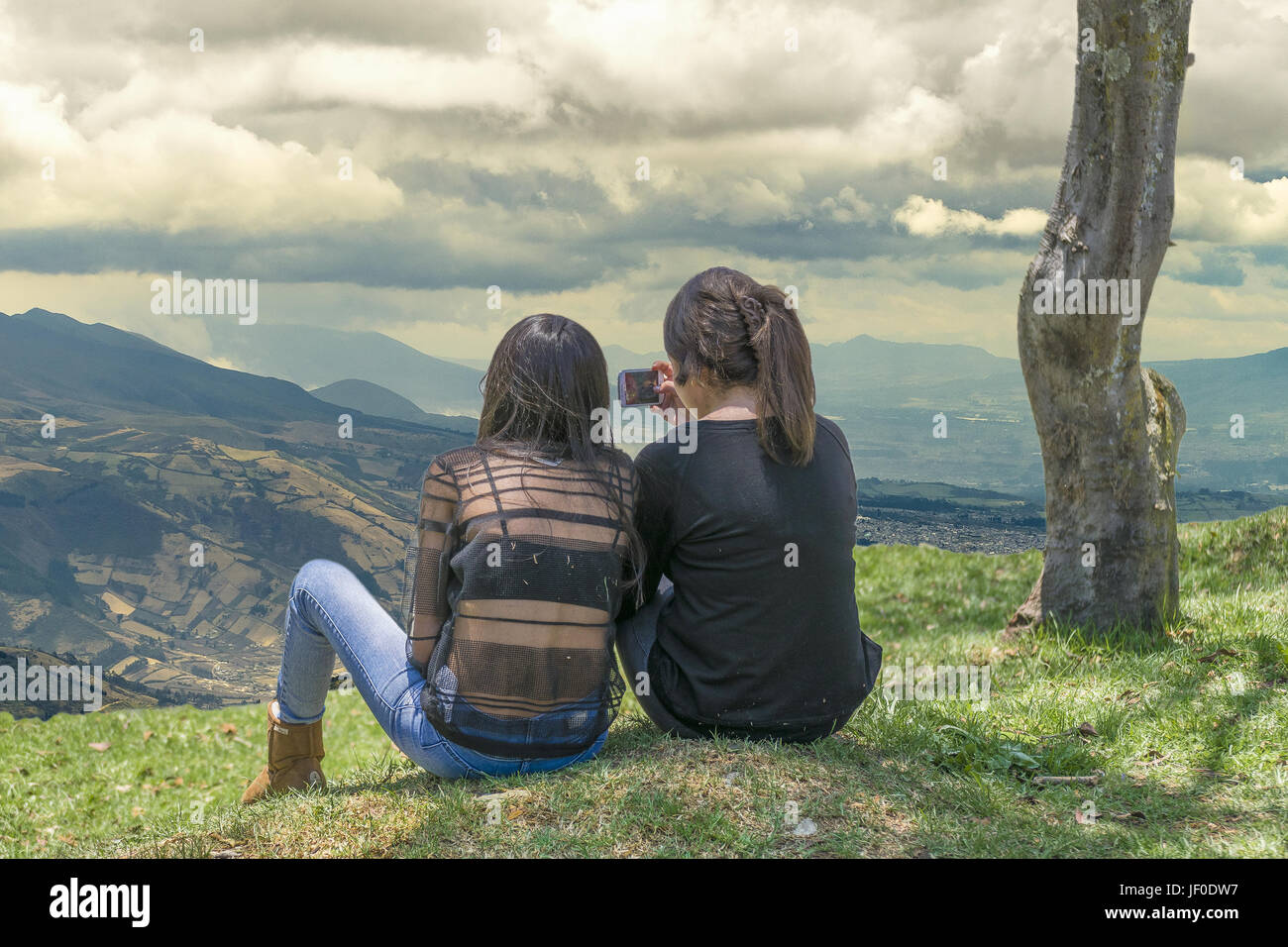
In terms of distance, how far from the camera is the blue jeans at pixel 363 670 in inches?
156

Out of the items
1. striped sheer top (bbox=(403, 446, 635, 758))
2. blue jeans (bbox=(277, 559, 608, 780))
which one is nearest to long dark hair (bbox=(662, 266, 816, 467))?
striped sheer top (bbox=(403, 446, 635, 758))

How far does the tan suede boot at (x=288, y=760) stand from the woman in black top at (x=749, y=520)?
1.64m

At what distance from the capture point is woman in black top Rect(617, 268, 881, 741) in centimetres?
392

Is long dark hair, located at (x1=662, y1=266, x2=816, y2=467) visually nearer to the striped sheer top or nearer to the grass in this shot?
the striped sheer top

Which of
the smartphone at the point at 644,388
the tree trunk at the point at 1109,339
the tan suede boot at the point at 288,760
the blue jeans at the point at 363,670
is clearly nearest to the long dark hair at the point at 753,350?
the smartphone at the point at 644,388

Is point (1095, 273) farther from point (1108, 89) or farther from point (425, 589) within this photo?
point (425, 589)

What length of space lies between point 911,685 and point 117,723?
8.06 metres

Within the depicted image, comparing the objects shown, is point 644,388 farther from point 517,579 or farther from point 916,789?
point 916,789

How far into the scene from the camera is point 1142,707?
5668mm

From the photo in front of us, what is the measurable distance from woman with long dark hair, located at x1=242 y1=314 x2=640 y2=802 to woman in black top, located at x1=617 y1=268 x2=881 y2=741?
28 centimetres

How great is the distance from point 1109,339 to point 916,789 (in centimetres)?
420

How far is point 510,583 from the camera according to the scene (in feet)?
12.0
